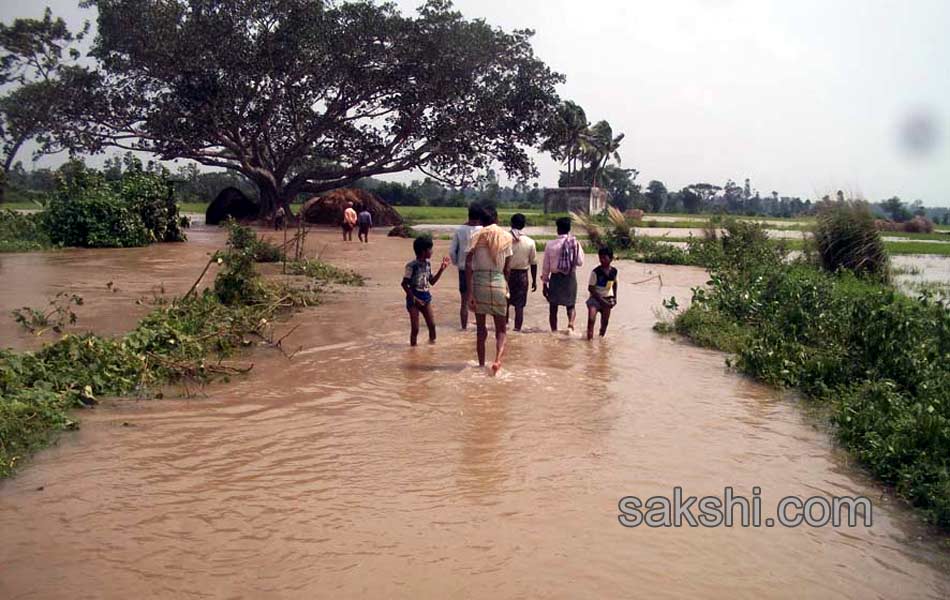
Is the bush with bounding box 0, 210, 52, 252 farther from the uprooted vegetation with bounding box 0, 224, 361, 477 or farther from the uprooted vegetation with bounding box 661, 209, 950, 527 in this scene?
the uprooted vegetation with bounding box 661, 209, 950, 527

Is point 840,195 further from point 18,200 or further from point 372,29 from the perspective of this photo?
point 18,200

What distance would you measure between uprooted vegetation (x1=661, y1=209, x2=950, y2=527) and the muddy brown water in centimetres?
26

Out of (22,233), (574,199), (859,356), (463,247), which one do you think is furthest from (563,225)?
(574,199)

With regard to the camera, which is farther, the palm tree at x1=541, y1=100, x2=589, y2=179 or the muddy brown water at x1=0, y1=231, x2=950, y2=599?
the palm tree at x1=541, y1=100, x2=589, y2=179

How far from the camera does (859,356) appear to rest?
7793 mm

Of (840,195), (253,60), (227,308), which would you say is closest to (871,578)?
(227,308)

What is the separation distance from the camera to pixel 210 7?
94.8 feet

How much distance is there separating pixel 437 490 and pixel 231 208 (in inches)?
1271

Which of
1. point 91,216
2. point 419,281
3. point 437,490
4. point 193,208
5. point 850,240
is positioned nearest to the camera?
point 437,490

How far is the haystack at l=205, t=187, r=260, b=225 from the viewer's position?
34375mm

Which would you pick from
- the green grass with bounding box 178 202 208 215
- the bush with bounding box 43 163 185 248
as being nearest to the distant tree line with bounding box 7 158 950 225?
the green grass with bounding box 178 202 208 215

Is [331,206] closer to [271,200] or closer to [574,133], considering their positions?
[271,200]

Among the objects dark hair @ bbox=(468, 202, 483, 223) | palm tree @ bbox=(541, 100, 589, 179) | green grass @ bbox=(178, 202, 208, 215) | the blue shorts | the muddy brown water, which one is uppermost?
palm tree @ bbox=(541, 100, 589, 179)

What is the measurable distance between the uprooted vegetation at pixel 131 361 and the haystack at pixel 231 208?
2455cm
